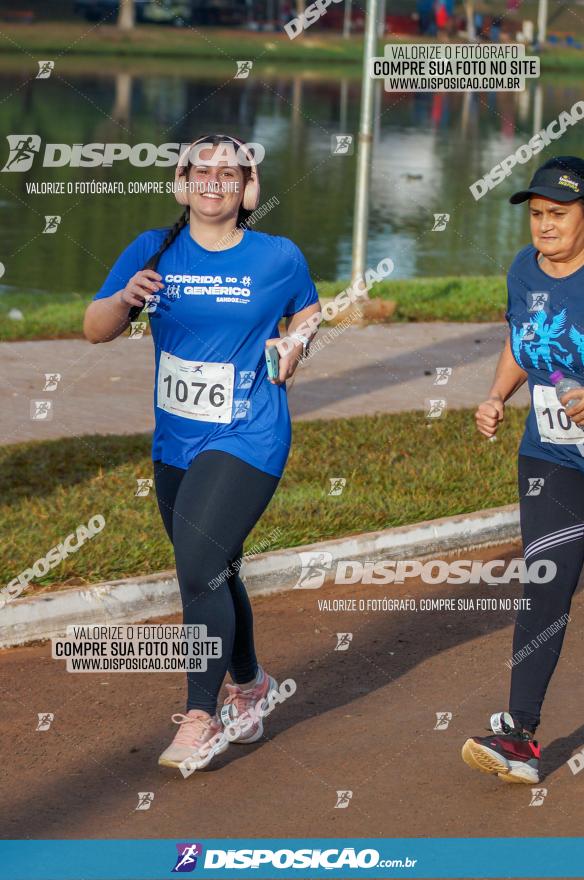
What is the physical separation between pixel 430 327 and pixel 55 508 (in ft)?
20.7

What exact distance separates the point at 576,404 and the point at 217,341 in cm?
119

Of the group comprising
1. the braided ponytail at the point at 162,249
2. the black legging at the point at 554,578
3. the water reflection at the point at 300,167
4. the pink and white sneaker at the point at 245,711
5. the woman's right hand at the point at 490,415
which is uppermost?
the braided ponytail at the point at 162,249

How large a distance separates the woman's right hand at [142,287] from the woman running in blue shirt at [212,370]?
5 centimetres

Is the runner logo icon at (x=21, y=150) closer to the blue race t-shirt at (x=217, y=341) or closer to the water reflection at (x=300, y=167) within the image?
the water reflection at (x=300, y=167)

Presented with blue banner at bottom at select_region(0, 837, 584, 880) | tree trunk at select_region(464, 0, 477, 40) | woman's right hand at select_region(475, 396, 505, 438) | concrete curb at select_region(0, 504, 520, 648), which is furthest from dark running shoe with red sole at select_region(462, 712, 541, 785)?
tree trunk at select_region(464, 0, 477, 40)

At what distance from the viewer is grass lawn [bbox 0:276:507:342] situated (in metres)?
13.1

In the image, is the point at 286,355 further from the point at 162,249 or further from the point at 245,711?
the point at 245,711

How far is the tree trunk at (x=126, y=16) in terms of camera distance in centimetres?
5816

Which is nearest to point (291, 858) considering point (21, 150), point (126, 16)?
point (21, 150)

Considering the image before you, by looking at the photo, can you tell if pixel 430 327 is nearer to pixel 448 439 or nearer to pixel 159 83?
pixel 448 439

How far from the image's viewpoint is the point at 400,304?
47.0ft

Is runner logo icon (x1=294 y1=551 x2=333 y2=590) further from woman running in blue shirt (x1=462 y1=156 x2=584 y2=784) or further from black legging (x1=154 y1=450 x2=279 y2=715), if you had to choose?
woman running in blue shirt (x1=462 y1=156 x2=584 y2=784)

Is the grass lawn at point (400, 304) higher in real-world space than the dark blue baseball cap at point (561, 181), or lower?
lower

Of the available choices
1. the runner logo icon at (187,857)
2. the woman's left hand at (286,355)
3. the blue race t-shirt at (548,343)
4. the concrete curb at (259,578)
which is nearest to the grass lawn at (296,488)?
the concrete curb at (259,578)
